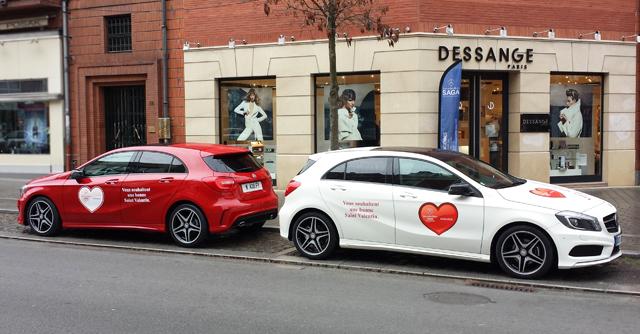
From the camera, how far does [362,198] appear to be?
331 inches

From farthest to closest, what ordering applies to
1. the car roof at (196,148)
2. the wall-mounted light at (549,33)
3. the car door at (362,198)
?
the wall-mounted light at (549,33) → the car roof at (196,148) → the car door at (362,198)

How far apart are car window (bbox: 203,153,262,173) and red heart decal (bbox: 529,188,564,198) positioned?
14.8 feet

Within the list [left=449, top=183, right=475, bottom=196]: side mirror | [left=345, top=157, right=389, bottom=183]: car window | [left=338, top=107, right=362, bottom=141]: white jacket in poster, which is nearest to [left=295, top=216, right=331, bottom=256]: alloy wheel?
[left=345, top=157, right=389, bottom=183]: car window

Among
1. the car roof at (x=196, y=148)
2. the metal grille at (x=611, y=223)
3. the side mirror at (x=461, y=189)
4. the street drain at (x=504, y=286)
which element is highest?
the car roof at (x=196, y=148)

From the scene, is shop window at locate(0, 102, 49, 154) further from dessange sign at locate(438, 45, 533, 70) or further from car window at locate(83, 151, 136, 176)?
dessange sign at locate(438, 45, 533, 70)

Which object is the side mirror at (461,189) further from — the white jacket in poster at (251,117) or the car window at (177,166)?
the white jacket in poster at (251,117)

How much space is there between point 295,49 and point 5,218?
7.78 meters

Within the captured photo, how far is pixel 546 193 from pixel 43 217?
Result: 27.3 ft

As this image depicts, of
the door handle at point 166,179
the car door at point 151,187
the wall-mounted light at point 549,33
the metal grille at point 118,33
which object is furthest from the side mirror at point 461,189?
the metal grille at point 118,33

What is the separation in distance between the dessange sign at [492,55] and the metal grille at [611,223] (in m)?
7.82

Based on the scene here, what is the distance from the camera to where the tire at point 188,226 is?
967 cm

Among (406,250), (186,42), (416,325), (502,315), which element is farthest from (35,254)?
(186,42)

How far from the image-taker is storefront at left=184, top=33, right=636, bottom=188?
14.8 meters

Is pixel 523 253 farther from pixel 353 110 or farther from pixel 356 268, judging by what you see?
pixel 353 110
